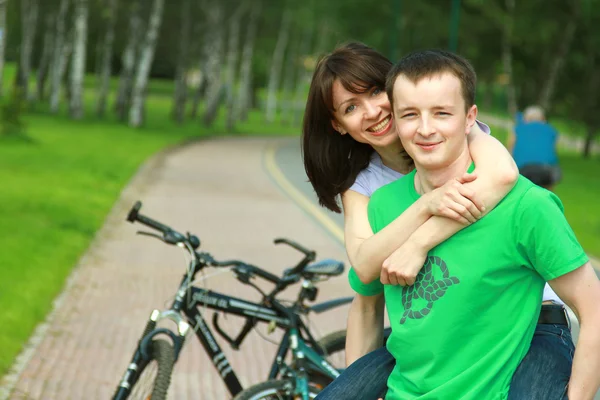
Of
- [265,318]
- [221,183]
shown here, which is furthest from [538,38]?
[265,318]

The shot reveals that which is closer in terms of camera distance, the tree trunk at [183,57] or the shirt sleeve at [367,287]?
the shirt sleeve at [367,287]

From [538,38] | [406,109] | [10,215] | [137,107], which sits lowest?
[137,107]

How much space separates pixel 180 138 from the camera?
4106 cm

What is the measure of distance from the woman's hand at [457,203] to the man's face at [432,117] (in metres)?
0.06

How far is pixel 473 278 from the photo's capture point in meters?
2.62

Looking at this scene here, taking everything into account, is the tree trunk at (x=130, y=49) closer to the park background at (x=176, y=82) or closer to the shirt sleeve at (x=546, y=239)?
the park background at (x=176, y=82)

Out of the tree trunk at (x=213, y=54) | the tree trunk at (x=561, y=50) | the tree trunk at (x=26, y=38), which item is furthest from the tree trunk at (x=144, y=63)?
A: the tree trunk at (x=561, y=50)

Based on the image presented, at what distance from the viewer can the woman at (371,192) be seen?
8.80 ft

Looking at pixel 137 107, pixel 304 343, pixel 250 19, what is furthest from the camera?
pixel 250 19

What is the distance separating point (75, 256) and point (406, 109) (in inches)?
362

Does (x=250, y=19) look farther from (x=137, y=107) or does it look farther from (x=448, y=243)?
(x=448, y=243)

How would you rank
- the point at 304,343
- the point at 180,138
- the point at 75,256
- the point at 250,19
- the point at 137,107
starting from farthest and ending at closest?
the point at 250,19 < the point at 137,107 < the point at 180,138 < the point at 75,256 < the point at 304,343

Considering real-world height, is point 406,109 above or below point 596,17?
above

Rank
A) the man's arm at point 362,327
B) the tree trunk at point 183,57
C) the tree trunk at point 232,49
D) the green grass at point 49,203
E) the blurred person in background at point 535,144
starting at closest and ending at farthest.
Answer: the man's arm at point 362,327 < the green grass at point 49,203 < the blurred person in background at point 535,144 < the tree trunk at point 183,57 < the tree trunk at point 232,49
